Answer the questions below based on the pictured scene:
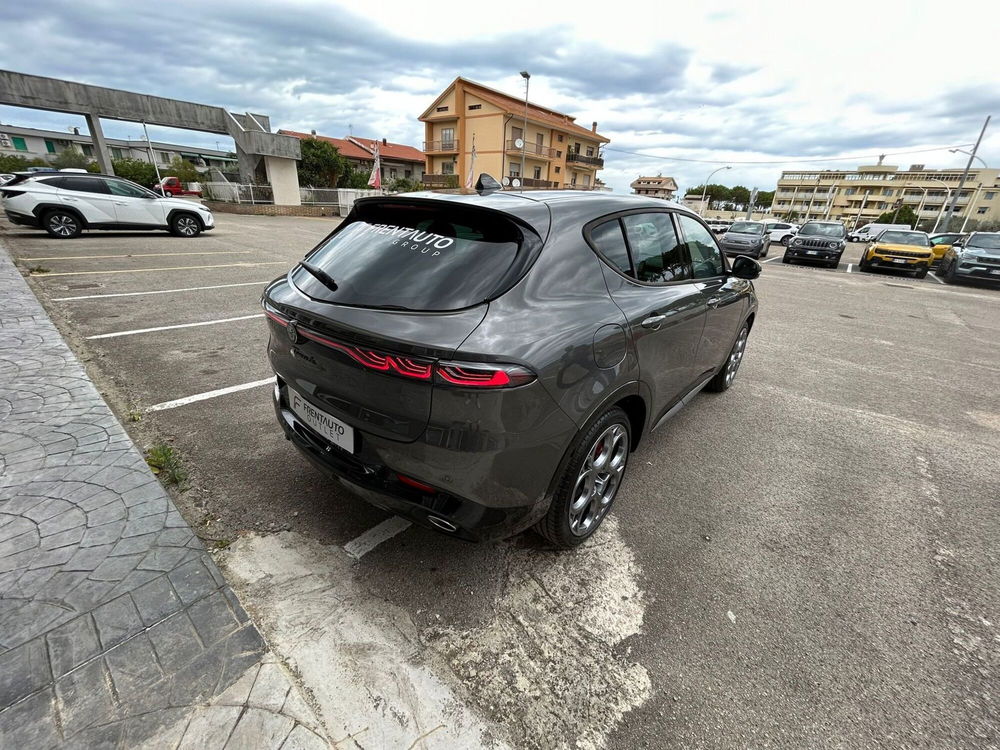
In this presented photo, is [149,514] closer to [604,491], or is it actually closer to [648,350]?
[604,491]

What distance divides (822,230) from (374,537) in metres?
20.5

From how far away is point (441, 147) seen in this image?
155ft

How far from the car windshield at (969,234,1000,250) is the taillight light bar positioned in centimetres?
1926

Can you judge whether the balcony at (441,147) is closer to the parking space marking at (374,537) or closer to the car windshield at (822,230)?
the car windshield at (822,230)

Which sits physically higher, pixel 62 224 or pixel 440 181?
pixel 440 181

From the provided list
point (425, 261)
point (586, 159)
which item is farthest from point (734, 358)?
point (586, 159)

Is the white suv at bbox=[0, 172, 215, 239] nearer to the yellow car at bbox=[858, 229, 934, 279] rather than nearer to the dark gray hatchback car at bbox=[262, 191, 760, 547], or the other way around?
the dark gray hatchback car at bbox=[262, 191, 760, 547]

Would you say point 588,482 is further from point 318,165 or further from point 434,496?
point 318,165

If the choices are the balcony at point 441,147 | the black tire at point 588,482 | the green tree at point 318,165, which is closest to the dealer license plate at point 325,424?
the black tire at point 588,482

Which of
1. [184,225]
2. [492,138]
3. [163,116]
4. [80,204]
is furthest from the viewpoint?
[492,138]

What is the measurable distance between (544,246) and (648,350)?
84 cm

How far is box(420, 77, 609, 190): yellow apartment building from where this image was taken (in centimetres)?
4334

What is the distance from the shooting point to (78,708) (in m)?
1.50

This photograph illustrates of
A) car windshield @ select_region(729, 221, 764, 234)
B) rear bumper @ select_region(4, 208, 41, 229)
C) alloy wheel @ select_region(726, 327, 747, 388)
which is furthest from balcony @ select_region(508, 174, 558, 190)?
alloy wheel @ select_region(726, 327, 747, 388)
